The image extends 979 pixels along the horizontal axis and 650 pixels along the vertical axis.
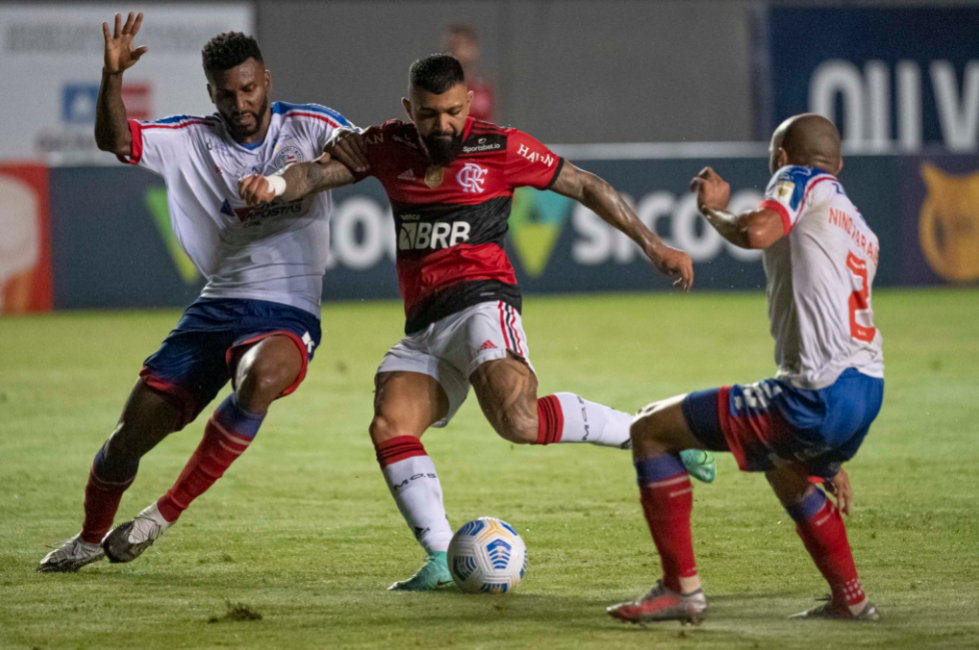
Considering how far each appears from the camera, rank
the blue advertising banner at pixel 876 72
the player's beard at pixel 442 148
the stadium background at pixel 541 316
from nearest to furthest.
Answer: the stadium background at pixel 541 316, the player's beard at pixel 442 148, the blue advertising banner at pixel 876 72

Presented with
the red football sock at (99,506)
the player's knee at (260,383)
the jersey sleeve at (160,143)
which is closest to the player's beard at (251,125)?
the jersey sleeve at (160,143)

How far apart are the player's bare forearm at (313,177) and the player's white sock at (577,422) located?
119 cm

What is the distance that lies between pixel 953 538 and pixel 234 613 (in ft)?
9.45

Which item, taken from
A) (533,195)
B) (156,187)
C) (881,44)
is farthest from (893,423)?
(881,44)

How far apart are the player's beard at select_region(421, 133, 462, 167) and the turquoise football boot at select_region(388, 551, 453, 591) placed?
152cm

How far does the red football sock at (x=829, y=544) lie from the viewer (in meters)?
4.24

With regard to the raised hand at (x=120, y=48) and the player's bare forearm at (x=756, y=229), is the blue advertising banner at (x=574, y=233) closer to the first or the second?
the raised hand at (x=120, y=48)

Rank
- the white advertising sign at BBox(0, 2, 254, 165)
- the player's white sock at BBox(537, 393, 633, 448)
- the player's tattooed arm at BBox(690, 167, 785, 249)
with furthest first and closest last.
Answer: the white advertising sign at BBox(0, 2, 254, 165), the player's white sock at BBox(537, 393, 633, 448), the player's tattooed arm at BBox(690, 167, 785, 249)

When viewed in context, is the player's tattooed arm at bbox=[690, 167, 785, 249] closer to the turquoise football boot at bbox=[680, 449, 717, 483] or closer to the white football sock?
the turquoise football boot at bbox=[680, 449, 717, 483]

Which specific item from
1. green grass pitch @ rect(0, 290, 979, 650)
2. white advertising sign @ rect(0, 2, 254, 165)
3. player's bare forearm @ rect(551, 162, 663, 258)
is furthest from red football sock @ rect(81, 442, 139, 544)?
white advertising sign @ rect(0, 2, 254, 165)

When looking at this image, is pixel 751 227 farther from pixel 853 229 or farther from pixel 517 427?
pixel 517 427

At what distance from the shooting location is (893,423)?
8.28 metres

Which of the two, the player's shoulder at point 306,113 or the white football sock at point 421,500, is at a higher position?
the player's shoulder at point 306,113

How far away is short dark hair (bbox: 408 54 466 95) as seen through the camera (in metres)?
4.94
